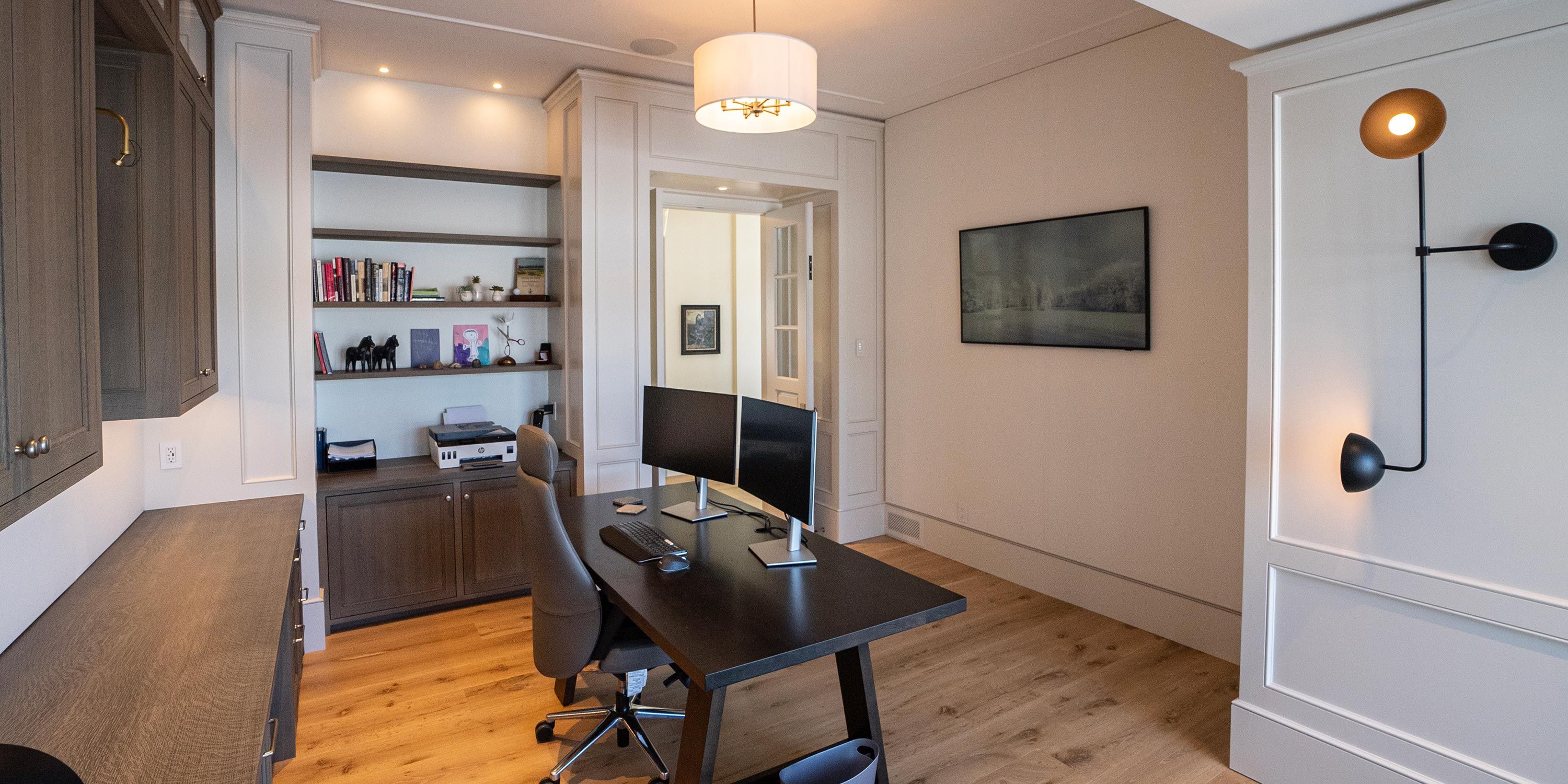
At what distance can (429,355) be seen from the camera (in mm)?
4289

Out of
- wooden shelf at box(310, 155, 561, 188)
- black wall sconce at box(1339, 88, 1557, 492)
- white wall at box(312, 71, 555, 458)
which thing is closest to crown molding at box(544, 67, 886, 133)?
white wall at box(312, 71, 555, 458)

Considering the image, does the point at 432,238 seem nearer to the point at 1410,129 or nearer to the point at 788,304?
the point at 788,304

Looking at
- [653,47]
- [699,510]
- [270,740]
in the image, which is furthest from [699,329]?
[270,740]

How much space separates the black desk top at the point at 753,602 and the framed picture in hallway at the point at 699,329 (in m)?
4.63

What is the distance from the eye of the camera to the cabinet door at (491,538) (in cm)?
393

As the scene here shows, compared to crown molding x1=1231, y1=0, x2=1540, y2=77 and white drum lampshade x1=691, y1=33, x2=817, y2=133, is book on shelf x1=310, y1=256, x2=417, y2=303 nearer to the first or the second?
white drum lampshade x1=691, y1=33, x2=817, y2=133

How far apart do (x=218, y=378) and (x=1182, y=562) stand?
411 cm

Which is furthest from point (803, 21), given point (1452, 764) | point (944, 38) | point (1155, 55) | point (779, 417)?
point (1452, 764)

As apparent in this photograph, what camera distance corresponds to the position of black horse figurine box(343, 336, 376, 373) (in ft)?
13.1

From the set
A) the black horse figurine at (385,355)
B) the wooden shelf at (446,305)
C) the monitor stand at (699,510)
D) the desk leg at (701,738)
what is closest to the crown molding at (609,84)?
the wooden shelf at (446,305)

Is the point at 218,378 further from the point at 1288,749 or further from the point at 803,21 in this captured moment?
the point at 1288,749

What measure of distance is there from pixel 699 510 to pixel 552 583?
2.59 ft

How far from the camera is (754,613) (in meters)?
2.04

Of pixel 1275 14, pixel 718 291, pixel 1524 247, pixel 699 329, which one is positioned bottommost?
pixel 1524 247
